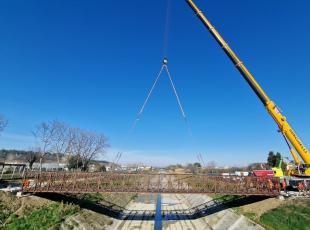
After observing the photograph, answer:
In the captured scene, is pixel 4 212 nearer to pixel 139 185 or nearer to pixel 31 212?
pixel 31 212

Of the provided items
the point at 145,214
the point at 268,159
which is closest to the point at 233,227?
the point at 145,214

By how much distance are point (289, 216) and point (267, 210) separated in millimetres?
3718

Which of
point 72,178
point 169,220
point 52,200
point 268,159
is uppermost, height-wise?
point 268,159

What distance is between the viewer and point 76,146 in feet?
263

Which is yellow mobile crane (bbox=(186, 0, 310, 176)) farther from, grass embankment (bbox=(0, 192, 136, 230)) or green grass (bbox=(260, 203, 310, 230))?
grass embankment (bbox=(0, 192, 136, 230))

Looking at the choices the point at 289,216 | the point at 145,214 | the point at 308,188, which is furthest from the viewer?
the point at 145,214

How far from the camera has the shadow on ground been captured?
3666cm

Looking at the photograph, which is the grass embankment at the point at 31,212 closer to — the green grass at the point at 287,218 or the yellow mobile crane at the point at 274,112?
the green grass at the point at 287,218

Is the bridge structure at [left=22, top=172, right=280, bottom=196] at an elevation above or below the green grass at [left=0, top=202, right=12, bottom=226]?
above

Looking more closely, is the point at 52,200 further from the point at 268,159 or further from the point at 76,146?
the point at 268,159

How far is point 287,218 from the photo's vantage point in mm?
26859

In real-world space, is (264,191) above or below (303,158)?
below

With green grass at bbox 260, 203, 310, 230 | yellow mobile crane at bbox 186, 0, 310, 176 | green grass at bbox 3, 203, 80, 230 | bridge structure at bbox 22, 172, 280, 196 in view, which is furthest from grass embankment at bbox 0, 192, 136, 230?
yellow mobile crane at bbox 186, 0, 310, 176

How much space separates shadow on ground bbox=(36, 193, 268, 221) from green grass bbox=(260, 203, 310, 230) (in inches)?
258
